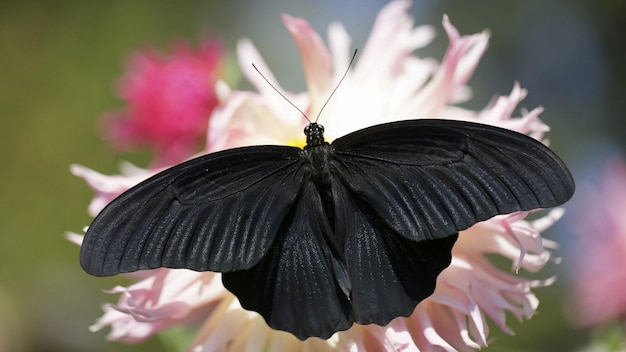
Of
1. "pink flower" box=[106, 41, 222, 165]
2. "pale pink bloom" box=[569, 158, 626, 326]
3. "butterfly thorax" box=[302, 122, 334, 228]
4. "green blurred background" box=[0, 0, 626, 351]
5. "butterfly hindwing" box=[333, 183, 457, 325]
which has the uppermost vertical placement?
"green blurred background" box=[0, 0, 626, 351]

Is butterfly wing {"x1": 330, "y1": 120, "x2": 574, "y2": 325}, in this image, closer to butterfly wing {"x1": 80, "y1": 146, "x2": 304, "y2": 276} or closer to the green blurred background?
butterfly wing {"x1": 80, "y1": 146, "x2": 304, "y2": 276}

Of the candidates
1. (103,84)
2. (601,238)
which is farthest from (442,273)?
(103,84)

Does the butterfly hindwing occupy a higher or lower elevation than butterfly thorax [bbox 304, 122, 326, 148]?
lower

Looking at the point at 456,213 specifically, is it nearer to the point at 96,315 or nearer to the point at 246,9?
the point at 96,315

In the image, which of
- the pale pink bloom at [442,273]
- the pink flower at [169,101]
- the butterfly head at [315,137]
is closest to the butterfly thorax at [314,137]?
the butterfly head at [315,137]

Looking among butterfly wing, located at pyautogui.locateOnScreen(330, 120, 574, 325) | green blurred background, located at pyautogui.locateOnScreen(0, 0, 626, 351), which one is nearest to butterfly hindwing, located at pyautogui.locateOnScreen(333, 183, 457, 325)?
butterfly wing, located at pyautogui.locateOnScreen(330, 120, 574, 325)
